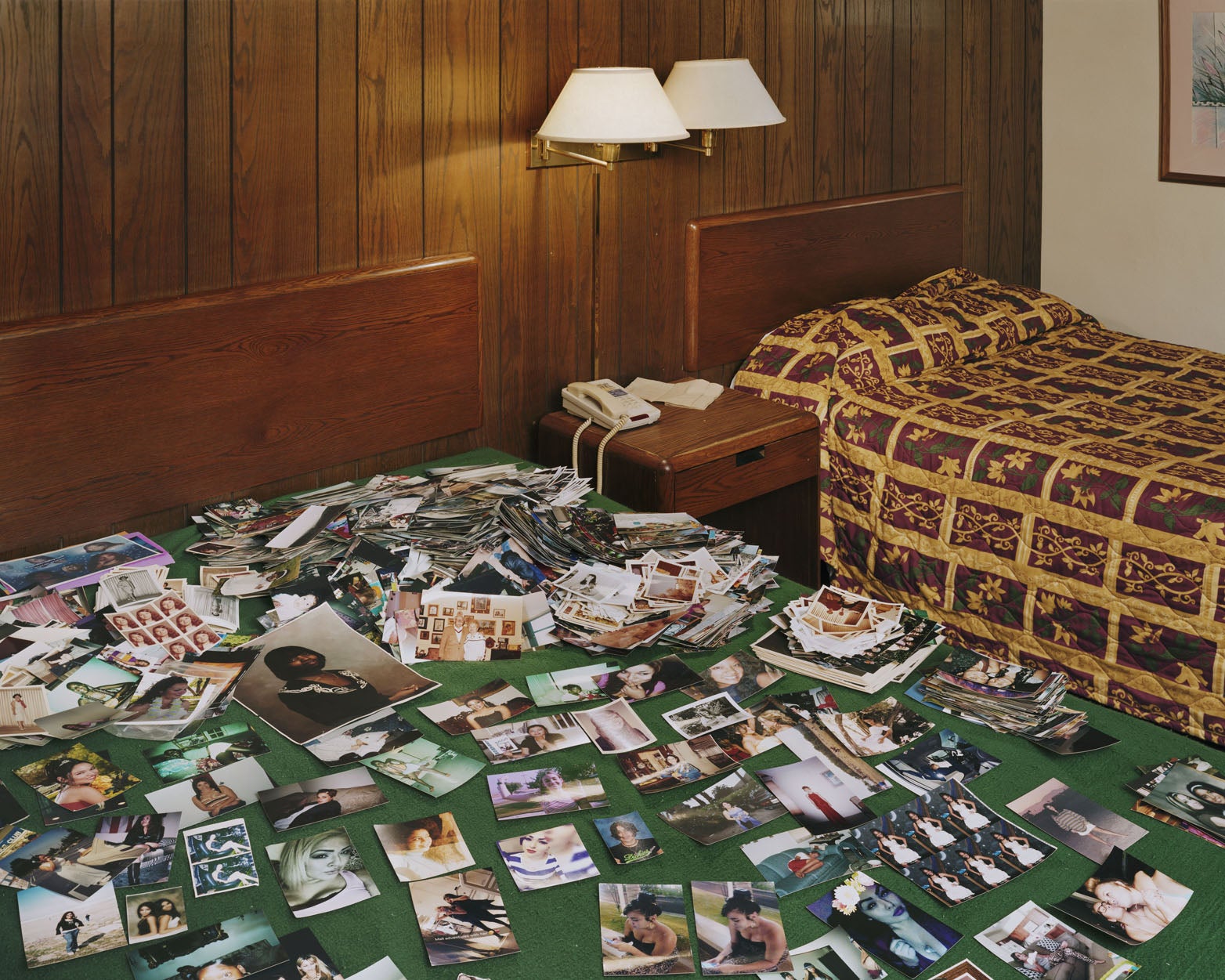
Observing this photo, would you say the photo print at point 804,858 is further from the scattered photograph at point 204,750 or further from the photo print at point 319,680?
the scattered photograph at point 204,750

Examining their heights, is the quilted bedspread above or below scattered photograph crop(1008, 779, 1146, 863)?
above

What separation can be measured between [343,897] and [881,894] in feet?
2.03

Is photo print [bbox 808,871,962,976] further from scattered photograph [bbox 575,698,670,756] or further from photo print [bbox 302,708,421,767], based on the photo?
photo print [bbox 302,708,421,767]

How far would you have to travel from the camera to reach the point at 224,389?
2.32m

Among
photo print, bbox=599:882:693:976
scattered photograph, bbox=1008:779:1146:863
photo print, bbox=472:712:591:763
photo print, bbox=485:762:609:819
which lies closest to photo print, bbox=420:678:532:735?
photo print, bbox=472:712:591:763

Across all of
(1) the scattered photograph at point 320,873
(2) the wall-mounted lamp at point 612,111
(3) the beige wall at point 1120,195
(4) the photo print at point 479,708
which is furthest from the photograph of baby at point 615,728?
(3) the beige wall at point 1120,195

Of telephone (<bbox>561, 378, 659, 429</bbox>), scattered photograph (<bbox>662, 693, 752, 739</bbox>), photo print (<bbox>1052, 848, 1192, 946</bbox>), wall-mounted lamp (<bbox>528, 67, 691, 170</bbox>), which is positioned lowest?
photo print (<bbox>1052, 848, 1192, 946</bbox>)

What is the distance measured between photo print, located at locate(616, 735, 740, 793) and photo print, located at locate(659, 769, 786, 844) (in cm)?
3

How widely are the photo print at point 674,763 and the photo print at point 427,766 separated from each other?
0.21 metres

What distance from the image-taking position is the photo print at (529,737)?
1639mm

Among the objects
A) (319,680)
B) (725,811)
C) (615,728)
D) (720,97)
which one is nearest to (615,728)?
(615,728)

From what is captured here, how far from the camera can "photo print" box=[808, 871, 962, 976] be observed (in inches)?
49.3

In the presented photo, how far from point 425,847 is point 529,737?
0.28 meters

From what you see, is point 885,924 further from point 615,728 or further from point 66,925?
point 66,925
